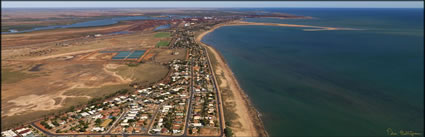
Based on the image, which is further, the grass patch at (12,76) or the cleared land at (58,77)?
the grass patch at (12,76)

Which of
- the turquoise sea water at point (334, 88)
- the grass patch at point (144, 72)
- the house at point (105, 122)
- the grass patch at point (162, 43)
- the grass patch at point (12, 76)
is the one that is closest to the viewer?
the house at point (105, 122)

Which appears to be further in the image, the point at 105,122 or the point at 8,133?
the point at 105,122

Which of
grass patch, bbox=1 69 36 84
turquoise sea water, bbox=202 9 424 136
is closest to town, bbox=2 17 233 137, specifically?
turquoise sea water, bbox=202 9 424 136

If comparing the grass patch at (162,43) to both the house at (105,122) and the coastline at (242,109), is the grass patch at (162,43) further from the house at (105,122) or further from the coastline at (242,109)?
the house at (105,122)

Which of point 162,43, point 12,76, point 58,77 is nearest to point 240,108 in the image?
point 58,77

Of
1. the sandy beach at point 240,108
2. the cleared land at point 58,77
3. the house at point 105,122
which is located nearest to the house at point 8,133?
the cleared land at point 58,77

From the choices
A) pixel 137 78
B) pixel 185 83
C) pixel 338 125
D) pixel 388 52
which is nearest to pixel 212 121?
pixel 185 83

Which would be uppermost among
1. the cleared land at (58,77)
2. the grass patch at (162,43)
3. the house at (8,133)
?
the grass patch at (162,43)

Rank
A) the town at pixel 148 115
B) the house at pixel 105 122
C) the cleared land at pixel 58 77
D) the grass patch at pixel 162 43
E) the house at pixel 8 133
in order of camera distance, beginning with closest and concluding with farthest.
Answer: the house at pixel 8 133 < the town at pixel 148 115 < the house at pixel 105 122 < the cleared land at pixel 58 77 < the grass patch at pixel 162 43

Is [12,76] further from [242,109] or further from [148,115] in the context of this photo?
[242,109]
